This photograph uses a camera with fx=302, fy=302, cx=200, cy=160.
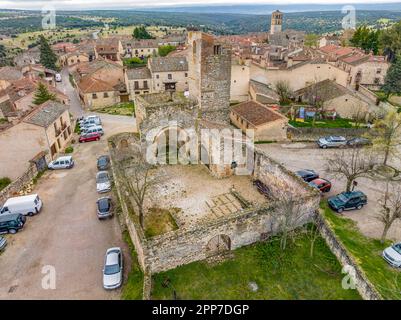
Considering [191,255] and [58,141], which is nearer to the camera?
[191,255]

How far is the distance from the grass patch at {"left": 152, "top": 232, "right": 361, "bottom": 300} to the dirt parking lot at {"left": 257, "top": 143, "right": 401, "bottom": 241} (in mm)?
4781

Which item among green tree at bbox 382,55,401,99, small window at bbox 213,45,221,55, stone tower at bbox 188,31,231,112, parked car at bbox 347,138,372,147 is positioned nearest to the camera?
stone tower at bbox 188,31,231,112

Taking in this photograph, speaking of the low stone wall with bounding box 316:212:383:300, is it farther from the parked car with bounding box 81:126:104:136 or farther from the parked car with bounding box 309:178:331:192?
the parked car with bounding box 81:126:104:136

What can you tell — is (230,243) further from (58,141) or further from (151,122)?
(58,141)

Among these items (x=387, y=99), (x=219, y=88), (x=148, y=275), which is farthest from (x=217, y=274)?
(x=387, y=99)

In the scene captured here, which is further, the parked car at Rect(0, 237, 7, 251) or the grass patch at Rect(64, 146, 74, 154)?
the grass patch at Rect(64, 146, 74, 154)

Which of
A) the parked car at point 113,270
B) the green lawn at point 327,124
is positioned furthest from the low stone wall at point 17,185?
the green lawn at point 327,124

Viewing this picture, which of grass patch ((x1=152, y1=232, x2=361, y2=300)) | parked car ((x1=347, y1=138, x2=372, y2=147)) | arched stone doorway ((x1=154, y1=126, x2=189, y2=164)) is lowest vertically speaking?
grass patch ((x1=152, y1=232, x2=361, y2=300))

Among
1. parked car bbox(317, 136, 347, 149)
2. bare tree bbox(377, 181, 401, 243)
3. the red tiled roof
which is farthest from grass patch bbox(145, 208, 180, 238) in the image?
parked car bbox(317, 136, 347, 149)

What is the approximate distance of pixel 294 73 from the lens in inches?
2127

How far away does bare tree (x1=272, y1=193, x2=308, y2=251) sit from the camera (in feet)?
64.9

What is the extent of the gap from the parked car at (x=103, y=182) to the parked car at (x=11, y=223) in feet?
22.6

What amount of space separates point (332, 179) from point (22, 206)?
1088 inches

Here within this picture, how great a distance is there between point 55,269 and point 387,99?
5792 cm
